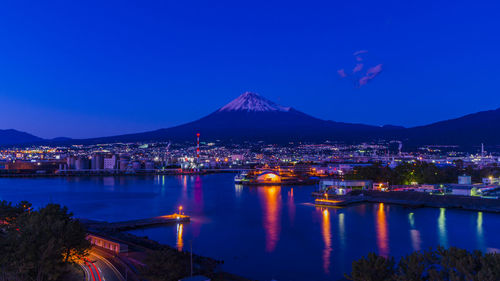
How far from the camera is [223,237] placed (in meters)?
7.52

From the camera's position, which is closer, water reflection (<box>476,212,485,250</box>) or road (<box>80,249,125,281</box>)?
road (<box>80,249,125,281</box>)

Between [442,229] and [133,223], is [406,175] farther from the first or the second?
[133,223]

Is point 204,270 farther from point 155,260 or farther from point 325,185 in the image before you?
point 325,185

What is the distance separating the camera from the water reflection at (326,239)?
18.7 feet

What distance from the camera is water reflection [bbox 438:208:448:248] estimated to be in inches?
276

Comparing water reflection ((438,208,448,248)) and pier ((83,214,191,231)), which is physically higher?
pier ((83,214,191,231))

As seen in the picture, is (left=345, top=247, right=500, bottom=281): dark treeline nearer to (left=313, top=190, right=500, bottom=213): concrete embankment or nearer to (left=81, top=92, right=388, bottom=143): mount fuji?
(left=313, top=190, right=500, bottom=213): concrete embankment

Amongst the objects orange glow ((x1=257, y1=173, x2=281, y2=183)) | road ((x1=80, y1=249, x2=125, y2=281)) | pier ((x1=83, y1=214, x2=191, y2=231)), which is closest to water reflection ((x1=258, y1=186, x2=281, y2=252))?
pier ((x1=83, y1=214, x2=191, y2=231))

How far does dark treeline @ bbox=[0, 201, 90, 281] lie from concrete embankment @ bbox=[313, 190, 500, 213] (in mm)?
8743

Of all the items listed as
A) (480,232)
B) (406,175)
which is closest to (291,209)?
(480,232)

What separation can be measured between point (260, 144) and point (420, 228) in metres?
Result: 39.6

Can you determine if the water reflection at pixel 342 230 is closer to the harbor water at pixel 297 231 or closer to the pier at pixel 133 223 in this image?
the harbor water at pixel 297 231

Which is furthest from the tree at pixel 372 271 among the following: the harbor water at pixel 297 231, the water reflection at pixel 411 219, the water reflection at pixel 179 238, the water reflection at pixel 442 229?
the water reflection at pixel 411 219

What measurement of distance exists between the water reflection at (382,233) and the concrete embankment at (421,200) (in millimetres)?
1176
